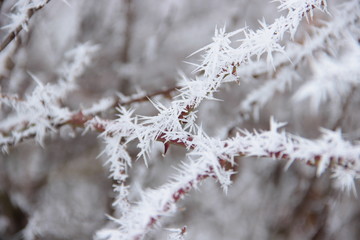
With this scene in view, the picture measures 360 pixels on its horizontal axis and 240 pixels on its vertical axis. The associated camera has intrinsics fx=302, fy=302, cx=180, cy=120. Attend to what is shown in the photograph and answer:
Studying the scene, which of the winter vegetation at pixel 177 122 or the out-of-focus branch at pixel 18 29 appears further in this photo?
the out-of-focus branch at pixel 18 29

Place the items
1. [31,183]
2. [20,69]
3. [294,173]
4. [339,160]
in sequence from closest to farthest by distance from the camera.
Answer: [339,160] < [20,69] < [31,183] < [294,173]

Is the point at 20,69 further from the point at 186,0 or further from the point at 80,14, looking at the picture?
the point at 186,0

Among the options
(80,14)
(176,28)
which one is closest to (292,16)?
(80,14)

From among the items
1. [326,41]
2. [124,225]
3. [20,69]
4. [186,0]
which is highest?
[186,0]

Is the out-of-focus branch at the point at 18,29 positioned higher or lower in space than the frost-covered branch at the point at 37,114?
higher

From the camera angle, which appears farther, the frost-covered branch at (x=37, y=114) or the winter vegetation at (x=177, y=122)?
the frost-covered branch at (x=37, y=114)

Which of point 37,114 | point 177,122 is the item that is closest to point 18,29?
point 37,114

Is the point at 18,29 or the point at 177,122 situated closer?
the point at 177,122

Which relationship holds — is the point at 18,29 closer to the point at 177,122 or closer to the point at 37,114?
the point at 37,114
